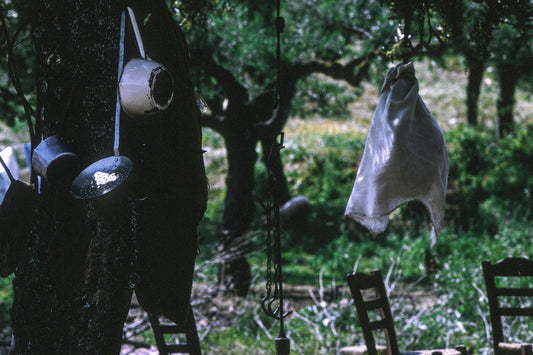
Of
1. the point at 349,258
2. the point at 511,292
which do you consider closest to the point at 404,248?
the point at 349,258

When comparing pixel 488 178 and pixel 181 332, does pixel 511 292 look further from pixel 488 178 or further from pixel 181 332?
pixel 488 178

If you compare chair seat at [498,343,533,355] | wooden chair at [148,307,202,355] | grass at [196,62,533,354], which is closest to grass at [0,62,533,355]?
grass at [196,62,533,354]

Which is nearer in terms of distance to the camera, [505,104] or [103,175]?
[103,175]

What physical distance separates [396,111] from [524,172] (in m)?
10.6

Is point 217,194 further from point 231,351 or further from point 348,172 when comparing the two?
point 231,351

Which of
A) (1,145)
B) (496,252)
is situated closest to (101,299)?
(496,252)

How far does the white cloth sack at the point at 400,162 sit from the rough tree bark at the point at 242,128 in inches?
183

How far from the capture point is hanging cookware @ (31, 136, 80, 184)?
2051 millimetres

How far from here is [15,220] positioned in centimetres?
236

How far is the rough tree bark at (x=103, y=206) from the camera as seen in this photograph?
2.11m

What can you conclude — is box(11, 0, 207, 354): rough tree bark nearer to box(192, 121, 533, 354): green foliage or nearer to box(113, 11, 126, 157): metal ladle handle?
box(113, 11, 126, 157): metal ladle handle

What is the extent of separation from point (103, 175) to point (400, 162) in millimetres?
1354

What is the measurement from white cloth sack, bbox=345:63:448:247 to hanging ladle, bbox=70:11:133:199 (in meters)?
1.16

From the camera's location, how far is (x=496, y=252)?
26.7 feet
